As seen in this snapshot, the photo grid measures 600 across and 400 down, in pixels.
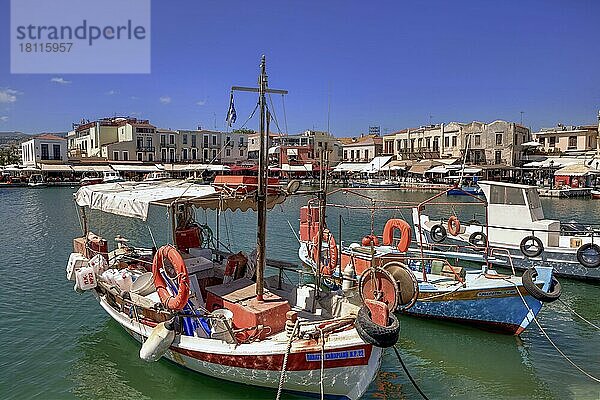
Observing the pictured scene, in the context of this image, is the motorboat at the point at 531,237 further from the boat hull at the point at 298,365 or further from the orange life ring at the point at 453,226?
the boat hull at the point at 298,365

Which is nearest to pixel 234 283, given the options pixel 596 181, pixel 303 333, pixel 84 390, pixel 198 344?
pixel 198 344

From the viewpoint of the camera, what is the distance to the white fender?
860cm

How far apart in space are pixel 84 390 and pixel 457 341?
897cm

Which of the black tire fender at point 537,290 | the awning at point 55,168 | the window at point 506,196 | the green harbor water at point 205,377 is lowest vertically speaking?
the green harbor water at point 205,377

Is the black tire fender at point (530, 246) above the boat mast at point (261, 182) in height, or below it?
below

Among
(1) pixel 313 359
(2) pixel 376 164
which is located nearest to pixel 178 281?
(1) pixel 313 359

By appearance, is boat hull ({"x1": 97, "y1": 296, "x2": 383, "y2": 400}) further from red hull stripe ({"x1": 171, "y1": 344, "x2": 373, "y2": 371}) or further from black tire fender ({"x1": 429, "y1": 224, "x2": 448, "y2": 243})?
black tire fender ({"x1": 429, "y1": 224, "x2": 448, "y2": 243})

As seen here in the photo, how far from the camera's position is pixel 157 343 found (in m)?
8.60

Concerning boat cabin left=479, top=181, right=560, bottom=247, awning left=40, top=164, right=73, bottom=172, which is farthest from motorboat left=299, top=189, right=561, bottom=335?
awning left=40, top=164, right=73, bottom=172

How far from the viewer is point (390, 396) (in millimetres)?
9195

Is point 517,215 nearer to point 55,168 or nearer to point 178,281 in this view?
point 178,281

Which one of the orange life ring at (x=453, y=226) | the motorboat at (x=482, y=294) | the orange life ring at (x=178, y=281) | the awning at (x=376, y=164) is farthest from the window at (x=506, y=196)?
the awning at (x=376, y=164)

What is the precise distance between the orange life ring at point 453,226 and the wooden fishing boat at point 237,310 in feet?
39.5

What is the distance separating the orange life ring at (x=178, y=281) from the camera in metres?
8.67
